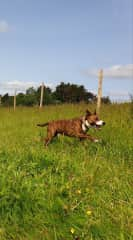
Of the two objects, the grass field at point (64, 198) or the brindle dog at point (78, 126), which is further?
the brindle dog at point (78, 126)

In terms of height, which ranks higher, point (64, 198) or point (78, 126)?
point (78, 126)

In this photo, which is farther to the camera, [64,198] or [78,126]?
[78,126]

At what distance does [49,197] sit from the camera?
424 centimetres

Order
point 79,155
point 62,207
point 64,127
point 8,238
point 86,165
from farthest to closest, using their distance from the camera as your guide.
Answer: point 64,127
point 79,155
point 86,165
point 62,207
point 8,238

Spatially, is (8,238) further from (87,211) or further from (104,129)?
(104,129)

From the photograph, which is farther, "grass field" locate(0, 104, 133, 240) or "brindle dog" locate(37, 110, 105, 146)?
"brindle dog" locate(37, 110, 105, 146)

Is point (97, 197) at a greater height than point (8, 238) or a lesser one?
greater

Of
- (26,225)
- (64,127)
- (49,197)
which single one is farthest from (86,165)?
(64,127)

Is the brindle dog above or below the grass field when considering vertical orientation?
above

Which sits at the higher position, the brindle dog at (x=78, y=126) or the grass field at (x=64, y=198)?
the brindle dog at (x=78, y=126)

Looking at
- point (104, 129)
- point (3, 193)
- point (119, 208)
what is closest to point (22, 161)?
point (3, 193)

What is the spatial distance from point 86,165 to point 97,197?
4.12 feet

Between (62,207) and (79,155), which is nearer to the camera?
(62,207)

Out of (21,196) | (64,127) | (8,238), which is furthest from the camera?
(64,127)
